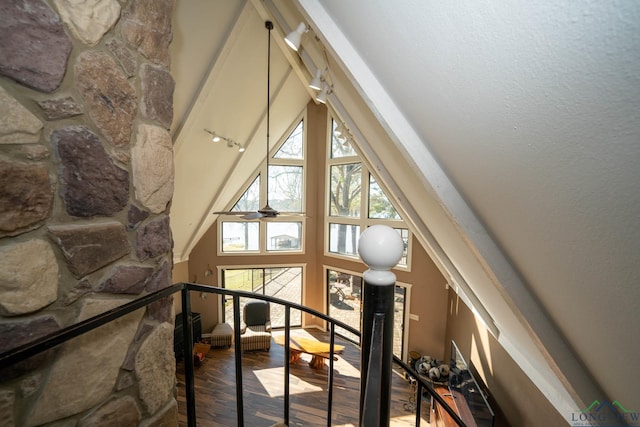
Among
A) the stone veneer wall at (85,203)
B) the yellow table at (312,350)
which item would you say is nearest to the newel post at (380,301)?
the stone veneer wall at (85,203)

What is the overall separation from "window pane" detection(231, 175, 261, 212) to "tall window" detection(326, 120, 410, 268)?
77.6 inches

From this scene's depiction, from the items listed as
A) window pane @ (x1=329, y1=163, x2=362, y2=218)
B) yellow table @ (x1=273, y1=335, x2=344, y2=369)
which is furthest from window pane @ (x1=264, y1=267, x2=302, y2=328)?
window pane @ (x1=329, y1=163, x2=362, y2=218)

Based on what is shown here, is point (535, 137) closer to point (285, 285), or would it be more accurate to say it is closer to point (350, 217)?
point (350, 217)

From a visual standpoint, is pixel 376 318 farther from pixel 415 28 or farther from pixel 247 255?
pixel 247 255

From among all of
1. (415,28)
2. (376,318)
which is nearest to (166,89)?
(415,28)

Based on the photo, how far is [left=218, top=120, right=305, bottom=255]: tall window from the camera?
7.11m

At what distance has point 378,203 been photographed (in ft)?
21.5

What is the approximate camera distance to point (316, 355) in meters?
5.56

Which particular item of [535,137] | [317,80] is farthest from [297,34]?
[535,137]

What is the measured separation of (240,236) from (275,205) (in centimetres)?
129

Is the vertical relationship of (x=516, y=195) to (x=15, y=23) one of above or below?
below

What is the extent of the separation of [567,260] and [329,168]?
6.69 meters

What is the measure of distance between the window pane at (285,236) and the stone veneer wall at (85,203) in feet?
20.8

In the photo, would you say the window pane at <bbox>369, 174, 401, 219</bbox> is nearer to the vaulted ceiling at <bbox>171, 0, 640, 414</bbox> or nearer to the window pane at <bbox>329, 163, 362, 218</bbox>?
the window pane at <bbox>329, 163, 362, 218</bbox>
